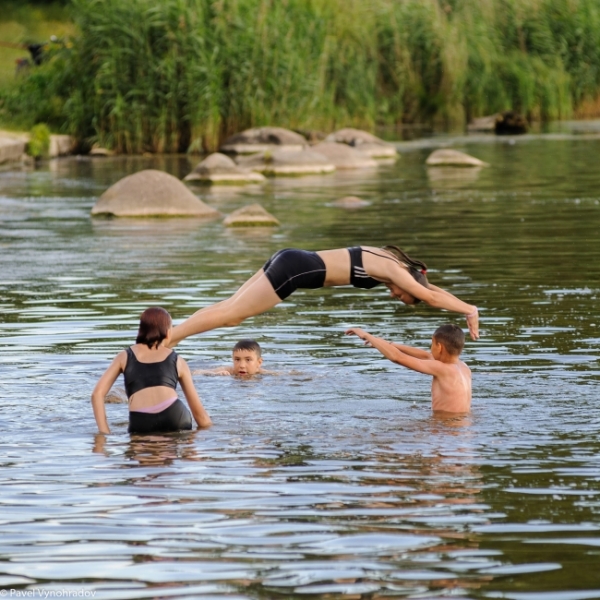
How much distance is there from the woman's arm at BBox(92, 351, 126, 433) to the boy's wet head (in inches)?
77.9

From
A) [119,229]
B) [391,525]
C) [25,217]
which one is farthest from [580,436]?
[25,217]

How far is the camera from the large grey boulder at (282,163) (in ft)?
97.3

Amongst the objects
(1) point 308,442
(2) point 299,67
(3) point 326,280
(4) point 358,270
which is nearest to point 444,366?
(4) point 358,270

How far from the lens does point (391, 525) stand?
6.39 metres

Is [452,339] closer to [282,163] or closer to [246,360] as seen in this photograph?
[246,360]

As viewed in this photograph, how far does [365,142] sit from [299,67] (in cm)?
250

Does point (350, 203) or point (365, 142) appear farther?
point (365, 142)

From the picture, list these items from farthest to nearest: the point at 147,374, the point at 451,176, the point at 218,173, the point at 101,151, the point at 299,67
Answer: the point at 101,151 < the point at 299,67 < the point at 451,176 < the point at 218,173 < the point at 147,374

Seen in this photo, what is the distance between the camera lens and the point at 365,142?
1328 inches

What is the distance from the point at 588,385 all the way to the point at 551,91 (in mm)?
33059

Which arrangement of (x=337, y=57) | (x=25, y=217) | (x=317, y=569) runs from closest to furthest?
(x=317, y=569)
(x=25, y=217)
(x=337, y=57)

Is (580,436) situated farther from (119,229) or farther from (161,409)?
(119,229)

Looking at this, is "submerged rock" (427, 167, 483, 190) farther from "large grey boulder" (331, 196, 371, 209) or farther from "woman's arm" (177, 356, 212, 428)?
"woman's arm" (177, 356, 212, 428)

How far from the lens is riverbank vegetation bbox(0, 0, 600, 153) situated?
32156 millimetres
